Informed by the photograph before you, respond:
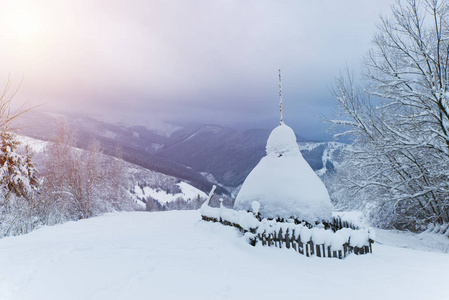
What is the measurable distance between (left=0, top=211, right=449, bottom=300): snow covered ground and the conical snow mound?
1.53 metres

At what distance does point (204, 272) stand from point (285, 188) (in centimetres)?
421

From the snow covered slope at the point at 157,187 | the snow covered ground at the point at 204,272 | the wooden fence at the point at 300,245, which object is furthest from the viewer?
the snow covered slope at the point at 157,187

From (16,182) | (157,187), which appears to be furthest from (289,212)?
(157,187)

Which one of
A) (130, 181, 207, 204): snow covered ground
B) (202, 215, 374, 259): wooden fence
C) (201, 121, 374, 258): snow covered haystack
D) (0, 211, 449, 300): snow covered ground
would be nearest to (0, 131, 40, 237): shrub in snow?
(0, 211, 449, 300): snow covered ground

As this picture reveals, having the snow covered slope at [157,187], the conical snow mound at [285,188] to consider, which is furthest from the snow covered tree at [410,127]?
the snow covered slope at [157,187]

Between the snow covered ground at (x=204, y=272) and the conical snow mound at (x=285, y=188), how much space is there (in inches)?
60.1

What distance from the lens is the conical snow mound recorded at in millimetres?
8352

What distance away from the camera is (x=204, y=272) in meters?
5.51

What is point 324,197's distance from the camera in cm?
885

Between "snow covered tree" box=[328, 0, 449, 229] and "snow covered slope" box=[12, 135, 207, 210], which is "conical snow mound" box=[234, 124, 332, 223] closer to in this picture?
"snow covered tree" box=[328, 0, 449, 229]

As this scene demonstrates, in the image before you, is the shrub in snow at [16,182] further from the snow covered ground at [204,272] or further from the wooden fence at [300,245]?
A: the wooden fence at [300,245]

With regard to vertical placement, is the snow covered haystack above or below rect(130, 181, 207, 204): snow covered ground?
above

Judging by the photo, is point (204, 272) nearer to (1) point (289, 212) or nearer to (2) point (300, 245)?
(2) point (300, 245)

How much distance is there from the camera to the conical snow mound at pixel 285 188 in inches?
329
